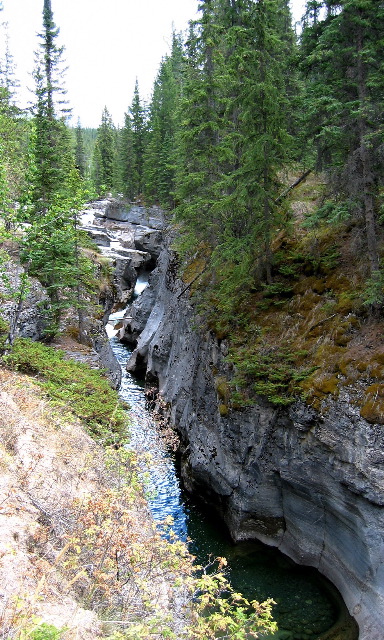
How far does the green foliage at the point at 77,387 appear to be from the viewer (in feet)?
43.5

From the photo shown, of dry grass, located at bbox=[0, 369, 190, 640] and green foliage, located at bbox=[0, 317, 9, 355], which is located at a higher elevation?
green foliage, located at bbox=[0, 317, 9, 355]

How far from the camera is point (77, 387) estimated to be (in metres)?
15.0

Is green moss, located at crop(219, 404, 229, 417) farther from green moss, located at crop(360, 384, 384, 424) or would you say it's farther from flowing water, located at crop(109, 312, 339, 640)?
green moss, located at crop(360, 384, 384, 424)

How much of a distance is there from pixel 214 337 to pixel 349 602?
10.5m

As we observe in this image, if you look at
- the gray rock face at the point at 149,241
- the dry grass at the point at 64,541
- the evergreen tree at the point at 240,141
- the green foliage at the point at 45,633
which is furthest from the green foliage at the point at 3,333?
the gray rock face at the point at 149,241

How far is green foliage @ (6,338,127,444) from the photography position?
13250mm

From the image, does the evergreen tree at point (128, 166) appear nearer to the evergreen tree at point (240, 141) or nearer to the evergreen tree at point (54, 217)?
the evergreen tree at point (54, 217)

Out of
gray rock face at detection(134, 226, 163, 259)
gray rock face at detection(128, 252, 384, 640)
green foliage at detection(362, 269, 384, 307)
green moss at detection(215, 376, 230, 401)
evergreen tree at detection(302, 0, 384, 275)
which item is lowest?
gray rock face at detection(128, 252, 384, 640)

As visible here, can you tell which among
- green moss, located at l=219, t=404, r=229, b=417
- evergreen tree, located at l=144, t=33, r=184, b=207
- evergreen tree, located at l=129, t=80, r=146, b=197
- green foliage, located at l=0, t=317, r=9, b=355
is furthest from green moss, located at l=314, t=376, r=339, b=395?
evergreen tree, located at l=129, t=80, r=146, b=197

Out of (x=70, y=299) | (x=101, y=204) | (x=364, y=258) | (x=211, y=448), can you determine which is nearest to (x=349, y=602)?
(x=211, y=448)

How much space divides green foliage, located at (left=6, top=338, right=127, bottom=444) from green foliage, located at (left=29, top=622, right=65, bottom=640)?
7.49 m

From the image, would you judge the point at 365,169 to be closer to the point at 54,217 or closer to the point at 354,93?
the point at 354,93

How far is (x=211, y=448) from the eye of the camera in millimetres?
17562

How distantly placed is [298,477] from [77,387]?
25.9 feet
